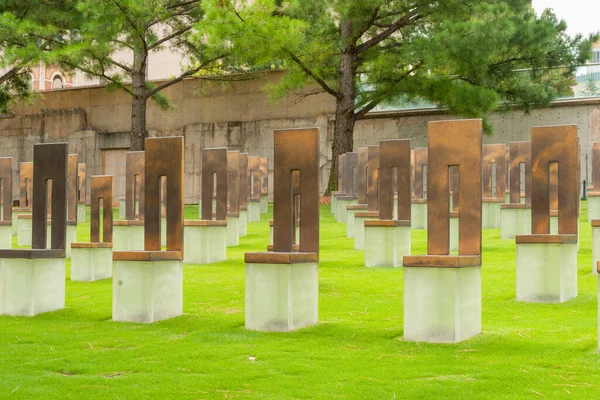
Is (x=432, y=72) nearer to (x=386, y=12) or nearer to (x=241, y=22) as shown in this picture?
(x=386, y=12)

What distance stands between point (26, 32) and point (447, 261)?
19087 mm

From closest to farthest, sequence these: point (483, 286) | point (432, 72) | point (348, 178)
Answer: point (483, 286), point (348, 178), point (432, 72)

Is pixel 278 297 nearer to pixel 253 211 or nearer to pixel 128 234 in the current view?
pixel 128 234

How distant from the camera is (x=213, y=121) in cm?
3077

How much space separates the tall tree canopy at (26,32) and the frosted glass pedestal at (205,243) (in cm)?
1248

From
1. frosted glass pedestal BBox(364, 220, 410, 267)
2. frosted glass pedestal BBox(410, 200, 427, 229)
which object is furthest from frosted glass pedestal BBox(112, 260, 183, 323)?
frosted glass pedestal BBox(410, 200, 427, 229)

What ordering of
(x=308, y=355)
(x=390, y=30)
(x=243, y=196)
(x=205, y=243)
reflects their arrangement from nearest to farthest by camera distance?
(x=308, y=355) < (x=205, y=243) < (x=243, y=196) < (x=390, y=30)

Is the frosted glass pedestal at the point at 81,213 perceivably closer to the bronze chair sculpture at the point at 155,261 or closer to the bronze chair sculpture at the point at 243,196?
the bronze chair sculpture at the point at 243,196

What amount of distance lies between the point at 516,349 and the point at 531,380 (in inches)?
30.3

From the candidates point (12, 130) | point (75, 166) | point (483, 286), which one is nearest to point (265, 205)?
point (75, 166)

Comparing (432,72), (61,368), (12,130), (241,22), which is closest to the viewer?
(61,368)

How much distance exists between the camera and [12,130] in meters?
34.0

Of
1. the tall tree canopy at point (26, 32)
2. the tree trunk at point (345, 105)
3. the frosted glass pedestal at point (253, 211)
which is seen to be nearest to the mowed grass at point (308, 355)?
the frosted glass pedestal at point (253, 211)

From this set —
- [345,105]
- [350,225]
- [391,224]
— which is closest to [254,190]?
[345,105]
